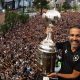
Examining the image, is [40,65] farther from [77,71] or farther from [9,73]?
[9,73]

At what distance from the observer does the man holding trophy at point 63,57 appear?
3365 millimetres

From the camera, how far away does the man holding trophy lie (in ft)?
11.0

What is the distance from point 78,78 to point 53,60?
0.85 ft

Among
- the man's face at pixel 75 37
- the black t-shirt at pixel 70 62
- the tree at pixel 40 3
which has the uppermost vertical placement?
the man's face at pixel 75 37

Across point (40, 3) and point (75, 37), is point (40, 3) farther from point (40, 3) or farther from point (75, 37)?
point (75, 37)

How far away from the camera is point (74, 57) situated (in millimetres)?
3391

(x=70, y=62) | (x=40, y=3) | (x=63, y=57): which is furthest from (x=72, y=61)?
(x=40, y=3)

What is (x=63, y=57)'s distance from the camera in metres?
3.50

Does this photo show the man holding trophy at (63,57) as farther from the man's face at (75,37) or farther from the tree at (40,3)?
the tree at (40,3)

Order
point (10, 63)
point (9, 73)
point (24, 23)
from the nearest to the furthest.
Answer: point (9, 73)
point (10, 63)
point (24, 23)

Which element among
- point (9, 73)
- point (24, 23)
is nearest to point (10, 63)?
point (9, 73)

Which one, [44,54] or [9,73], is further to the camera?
[9,73]

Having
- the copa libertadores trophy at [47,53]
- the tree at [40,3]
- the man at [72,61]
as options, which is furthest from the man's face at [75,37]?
the tree at [40,3]

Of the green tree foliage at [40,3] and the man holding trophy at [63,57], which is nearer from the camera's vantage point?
the man holding trophy at [63,57]
